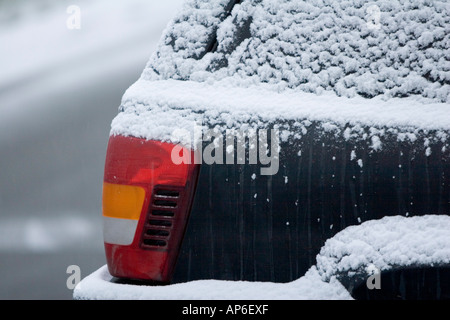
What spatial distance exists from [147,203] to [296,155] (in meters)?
0.45

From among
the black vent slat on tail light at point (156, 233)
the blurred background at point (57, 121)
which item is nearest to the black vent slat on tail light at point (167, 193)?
the black vent slat on tail light at point (156, 233)

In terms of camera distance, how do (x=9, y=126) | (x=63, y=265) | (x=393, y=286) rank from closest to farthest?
(x=393, y=286) < (x=63, y=265) < (x=9, y=126)

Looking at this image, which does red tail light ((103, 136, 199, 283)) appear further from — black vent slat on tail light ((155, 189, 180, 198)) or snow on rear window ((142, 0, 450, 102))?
snow on rear window ((142, 0, 450, 102))

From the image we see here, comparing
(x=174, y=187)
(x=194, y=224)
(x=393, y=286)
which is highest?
(x=174, y=187)

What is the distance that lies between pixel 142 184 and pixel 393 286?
2.52 feet

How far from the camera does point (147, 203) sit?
1.71 metres

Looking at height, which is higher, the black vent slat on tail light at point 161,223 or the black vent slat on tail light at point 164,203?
the black vent slat on tail light at point 164,203

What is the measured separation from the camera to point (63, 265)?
13.5ft

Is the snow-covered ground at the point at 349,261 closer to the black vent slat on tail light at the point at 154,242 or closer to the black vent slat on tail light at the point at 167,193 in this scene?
the black vent slat on tail light at the point at 154,242

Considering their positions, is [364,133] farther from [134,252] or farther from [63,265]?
[63,265]

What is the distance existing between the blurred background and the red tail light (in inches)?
84.9

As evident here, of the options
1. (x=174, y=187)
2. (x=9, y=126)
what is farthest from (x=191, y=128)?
(x=9, y=126)

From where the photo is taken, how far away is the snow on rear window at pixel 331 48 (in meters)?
1.73

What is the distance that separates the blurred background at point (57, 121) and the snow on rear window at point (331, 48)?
2444 millimetres
